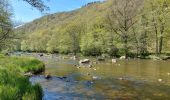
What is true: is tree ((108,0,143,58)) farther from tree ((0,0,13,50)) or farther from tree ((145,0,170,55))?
tree ((0,0,13,50))

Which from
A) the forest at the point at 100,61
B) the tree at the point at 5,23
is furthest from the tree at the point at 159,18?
the tree at the point at 5,23

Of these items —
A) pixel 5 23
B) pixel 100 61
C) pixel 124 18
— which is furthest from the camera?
pixel 124 18

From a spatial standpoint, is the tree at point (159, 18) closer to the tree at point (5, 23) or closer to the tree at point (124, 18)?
the tree at point (124, 18)

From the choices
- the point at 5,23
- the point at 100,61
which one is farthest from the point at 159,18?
the point at 5,23

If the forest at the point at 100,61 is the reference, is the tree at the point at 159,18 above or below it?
above

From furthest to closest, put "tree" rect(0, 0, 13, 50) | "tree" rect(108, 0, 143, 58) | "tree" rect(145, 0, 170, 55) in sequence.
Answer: "tree" rect(108, 0, 143, 58), "tree" rect(145, 0, 170, 55), "tree" rect(0, 0, 13, 50)

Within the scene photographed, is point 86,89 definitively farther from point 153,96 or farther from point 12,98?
point 12,98

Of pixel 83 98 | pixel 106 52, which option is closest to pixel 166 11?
pixel 106 52

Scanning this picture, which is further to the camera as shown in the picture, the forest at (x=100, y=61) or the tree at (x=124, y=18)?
the tree at (x=124, y=18)

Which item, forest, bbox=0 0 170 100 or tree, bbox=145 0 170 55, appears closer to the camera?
forest, bbox=0 0 170 100

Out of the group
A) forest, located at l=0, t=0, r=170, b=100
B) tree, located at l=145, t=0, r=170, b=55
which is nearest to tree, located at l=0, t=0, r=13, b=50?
forest, located at l=0, t=0, r=170, b=100

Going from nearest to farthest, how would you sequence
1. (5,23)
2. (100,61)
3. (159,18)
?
(5,23), (100,61), (159,18)

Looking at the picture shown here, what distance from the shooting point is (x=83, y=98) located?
1733 centimetres

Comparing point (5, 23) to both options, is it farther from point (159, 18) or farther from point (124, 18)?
point (159, 18)
